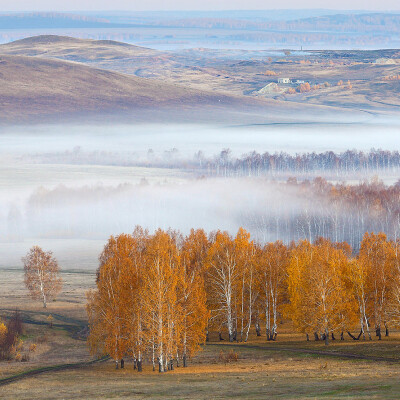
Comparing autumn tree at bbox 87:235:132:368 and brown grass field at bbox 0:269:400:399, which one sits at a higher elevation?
autumn tree at bbox 87:235:132:368

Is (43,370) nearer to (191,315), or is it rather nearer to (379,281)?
(191,315)

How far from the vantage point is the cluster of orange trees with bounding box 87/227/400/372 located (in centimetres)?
5694

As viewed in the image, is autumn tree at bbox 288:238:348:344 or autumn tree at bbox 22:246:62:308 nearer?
autumn tree at bbox 288:238:348:344

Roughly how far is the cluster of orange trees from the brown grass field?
1780 mm

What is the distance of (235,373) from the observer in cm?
5228

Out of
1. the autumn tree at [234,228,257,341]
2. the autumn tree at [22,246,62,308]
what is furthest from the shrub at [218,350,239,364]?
the autumn tree at [22,246,62,308]

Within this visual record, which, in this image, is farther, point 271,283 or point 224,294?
point 271,283

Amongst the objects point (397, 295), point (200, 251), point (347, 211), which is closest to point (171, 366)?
point (397, 295)

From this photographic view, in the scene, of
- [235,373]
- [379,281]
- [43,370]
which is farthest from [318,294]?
[43,370]

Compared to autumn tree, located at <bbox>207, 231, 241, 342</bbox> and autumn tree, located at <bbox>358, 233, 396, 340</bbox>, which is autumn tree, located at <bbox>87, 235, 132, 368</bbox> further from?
autumn tree, located at <bbox>358, 233, 396, 340</bbox>

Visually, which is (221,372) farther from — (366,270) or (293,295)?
(366,270)

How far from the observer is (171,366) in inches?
2240

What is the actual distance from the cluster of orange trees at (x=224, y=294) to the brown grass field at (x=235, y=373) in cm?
178

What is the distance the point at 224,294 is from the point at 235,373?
18.2 m
